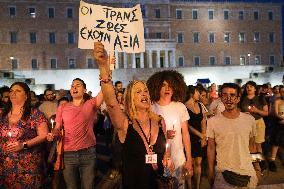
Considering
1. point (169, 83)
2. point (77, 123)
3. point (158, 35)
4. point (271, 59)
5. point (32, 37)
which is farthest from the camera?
point (271, 59)

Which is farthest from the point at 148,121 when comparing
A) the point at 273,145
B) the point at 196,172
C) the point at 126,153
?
the point at 273,145

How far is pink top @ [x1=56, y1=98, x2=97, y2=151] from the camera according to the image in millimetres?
5809

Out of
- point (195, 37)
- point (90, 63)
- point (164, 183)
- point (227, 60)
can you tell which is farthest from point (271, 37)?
point (164, 183)

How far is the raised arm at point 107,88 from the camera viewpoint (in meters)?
3.46

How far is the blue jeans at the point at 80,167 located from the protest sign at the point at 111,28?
1.28m

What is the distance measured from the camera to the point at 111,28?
5.69 metres

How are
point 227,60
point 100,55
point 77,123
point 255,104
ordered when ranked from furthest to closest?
1. point 227,60
2. point 255,104
3. point 77,123
4. point 100,55

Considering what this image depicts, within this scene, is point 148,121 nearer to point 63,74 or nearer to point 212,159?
point 212,159

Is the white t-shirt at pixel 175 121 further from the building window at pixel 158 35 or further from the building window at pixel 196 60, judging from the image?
the building window at pixel 196 60

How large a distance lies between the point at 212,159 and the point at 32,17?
57.1m

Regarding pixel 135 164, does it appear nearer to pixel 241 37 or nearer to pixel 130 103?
A: pixel 130 103

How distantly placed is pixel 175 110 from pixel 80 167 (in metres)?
1.50

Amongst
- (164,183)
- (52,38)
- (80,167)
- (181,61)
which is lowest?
(80,167)

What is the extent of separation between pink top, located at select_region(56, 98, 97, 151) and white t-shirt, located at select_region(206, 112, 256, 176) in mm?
1937
